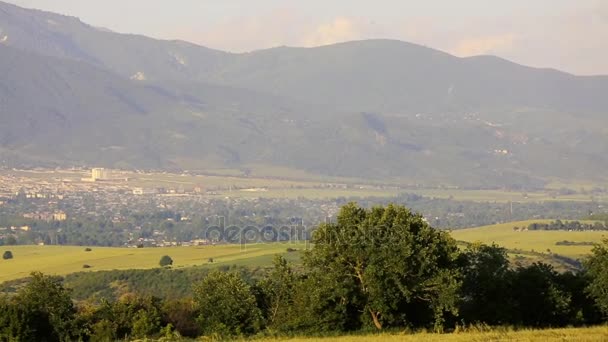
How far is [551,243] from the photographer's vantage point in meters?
130

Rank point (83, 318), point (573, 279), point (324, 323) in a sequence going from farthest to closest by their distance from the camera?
point (573, 279)
point (83, 318)
point (324, 323)

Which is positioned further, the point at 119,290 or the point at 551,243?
the point at 551,243

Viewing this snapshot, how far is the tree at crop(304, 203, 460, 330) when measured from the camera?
46031 millimetres

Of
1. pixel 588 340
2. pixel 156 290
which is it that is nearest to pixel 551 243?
pixel 156 290

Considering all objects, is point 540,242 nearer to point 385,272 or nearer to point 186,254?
point 186,254

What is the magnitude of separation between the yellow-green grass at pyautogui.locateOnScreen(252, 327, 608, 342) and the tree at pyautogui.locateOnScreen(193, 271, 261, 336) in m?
12.9

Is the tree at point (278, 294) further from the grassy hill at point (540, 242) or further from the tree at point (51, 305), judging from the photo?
the grassy hill at point (540, 242)

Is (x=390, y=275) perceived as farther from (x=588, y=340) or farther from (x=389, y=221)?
(x=588, y=340)

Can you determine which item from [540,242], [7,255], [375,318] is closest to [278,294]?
[375,318]

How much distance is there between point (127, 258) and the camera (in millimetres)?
120875

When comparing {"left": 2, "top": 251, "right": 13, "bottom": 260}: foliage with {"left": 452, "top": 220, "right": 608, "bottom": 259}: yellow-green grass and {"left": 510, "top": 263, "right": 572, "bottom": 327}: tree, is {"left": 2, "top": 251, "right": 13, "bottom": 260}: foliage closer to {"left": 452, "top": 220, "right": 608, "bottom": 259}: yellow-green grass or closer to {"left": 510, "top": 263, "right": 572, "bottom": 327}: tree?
{"left": 452, "top": 220, "right": 608, "bottom": 259}: yellow-green grass

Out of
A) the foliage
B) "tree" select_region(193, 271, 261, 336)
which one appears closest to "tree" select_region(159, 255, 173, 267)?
the foliage

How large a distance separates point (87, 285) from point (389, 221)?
53.9 meters

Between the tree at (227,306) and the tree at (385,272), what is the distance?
16.5 feet
